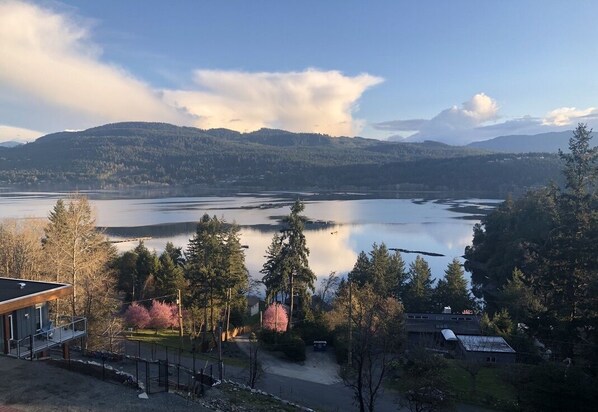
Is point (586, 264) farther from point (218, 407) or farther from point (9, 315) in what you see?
point (9, 315)

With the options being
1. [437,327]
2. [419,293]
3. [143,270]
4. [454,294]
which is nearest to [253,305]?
[143,270]

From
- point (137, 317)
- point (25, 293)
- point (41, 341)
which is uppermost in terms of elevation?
point (25, 293)

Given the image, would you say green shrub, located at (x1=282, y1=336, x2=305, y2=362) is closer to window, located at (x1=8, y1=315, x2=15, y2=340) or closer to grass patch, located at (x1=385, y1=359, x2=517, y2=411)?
grass patch, located at (x1=385, y1=359, x2=517, y2=411)

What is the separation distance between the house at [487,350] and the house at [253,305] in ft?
45.4

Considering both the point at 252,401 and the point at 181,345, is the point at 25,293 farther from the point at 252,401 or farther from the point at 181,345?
the point at 181,345

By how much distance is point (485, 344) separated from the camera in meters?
22.3

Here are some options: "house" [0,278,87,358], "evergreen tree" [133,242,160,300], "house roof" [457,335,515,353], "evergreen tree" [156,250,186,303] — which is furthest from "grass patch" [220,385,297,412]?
"evergreen tree" [133,242,160,300]

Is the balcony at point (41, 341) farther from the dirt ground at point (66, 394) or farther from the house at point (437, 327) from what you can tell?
the house at point (437, 327)

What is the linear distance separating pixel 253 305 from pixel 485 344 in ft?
51.7

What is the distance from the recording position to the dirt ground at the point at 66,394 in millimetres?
8609

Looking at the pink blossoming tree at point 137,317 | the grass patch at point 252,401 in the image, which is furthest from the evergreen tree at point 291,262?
the grass patch at point 252,401

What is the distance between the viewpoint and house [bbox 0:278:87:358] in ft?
37.3

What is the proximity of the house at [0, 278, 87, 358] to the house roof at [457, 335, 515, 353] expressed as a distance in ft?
55.2

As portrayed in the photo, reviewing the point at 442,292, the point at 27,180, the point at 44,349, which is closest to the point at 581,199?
the point at 442,292
